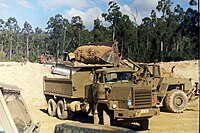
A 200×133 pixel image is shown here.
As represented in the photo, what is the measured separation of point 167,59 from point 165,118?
34.2m

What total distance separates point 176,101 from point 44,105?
7954mm

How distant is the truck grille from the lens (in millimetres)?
12495

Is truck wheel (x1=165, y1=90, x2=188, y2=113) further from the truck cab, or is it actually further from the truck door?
the truck cab

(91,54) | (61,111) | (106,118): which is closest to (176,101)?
(61,111)

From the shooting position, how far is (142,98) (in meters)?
12.7

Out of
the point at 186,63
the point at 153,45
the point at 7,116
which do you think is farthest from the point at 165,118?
the point at 153,45

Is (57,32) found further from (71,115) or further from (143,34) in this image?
(71,115)

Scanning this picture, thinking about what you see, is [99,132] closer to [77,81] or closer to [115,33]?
[77,81]

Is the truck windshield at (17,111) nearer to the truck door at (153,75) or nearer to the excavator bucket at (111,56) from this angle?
the truck door at (153,75)

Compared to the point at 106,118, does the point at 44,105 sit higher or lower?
lower

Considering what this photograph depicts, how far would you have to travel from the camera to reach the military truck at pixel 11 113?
11.0 feet

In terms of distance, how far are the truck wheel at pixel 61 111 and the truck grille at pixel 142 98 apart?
466 cm

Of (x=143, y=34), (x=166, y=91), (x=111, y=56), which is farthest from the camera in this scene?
(x=143, y=34)

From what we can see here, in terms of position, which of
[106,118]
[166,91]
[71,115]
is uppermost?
→ [166,91]
